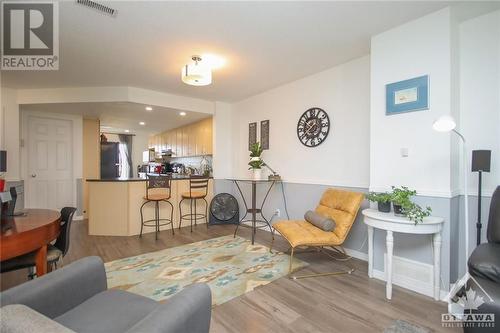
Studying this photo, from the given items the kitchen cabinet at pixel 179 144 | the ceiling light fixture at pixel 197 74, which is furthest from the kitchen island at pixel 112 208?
the kitchen cabinet at pixel 179 144

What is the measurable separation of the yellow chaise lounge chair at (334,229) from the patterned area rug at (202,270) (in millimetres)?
403

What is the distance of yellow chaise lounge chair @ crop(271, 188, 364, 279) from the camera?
8.35 feet

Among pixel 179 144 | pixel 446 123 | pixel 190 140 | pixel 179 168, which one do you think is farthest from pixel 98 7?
pixel 179 168

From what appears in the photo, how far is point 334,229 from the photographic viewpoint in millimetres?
2695

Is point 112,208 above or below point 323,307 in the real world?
above

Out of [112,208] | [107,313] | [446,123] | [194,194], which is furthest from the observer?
[194,194]

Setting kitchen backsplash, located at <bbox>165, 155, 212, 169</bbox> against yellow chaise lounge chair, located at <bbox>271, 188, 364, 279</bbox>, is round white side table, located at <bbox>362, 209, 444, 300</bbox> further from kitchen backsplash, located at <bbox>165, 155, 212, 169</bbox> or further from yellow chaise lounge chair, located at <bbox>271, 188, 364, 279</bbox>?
kitchen backsplash, located at <bbox>165, 155, 212, 169</bbox>

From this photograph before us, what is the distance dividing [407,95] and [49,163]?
613 centimetres

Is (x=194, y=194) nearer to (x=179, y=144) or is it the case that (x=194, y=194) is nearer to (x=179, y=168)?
(x=179, y=144)

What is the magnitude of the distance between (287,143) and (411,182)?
6.64ft

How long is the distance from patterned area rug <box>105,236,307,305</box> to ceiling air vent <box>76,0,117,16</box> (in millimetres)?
2489

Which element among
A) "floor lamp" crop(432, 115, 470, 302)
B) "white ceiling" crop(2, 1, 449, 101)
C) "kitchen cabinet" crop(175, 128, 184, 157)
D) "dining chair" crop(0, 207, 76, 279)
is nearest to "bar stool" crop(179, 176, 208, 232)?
"white ceiling" crop(2, 1, 449, 101)

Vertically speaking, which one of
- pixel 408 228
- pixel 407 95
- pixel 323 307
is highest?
pixel 407 95

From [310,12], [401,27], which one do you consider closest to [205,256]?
[310,12]
